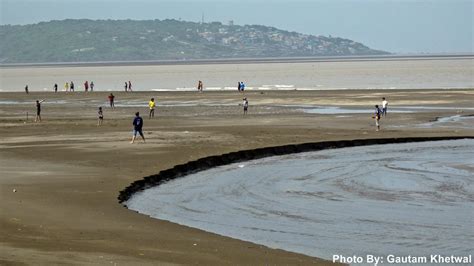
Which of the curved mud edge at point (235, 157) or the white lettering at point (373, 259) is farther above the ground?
the white lettering at point (373, 259)

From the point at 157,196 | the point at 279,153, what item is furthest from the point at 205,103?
the point at 157,196

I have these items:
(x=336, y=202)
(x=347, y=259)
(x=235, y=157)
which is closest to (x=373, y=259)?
(x=347, y=259)

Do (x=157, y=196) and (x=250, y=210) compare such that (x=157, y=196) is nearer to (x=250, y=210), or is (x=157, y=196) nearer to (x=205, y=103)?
(x=250, y=210)

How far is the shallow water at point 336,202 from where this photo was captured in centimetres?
2088

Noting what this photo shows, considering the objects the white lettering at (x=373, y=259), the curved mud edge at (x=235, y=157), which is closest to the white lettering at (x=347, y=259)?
the white lettering at (x=373, y=259)

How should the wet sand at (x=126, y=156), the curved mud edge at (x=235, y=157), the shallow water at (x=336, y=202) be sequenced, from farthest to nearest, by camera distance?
the curved mud edge at (x=235, y=157), the shallow water at (x=336, y=202), the wet sand at (x=126, y=156)

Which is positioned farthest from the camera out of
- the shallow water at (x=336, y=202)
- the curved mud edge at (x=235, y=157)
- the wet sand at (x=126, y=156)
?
the curved mud edge at (x=235, y=157)

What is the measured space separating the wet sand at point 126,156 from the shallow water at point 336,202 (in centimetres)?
138

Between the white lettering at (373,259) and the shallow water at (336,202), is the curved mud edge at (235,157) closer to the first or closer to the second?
the shallow water at (336,202)

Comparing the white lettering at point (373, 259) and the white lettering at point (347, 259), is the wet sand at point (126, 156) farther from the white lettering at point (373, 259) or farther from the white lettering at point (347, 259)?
the white lettering at point (373, 259)

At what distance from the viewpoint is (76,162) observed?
33969 millimetres

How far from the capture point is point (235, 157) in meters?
36.6

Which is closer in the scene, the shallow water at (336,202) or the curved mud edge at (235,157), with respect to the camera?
the shallow water at (336,202)

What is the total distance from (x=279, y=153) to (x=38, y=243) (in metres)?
20.7
